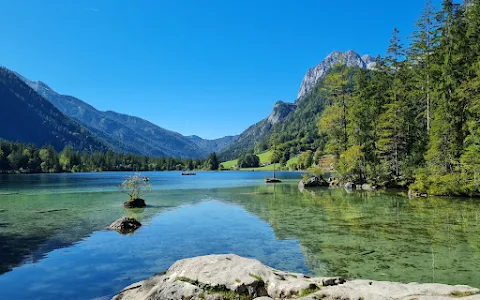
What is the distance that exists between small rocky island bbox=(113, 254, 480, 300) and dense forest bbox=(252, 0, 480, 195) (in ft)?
119

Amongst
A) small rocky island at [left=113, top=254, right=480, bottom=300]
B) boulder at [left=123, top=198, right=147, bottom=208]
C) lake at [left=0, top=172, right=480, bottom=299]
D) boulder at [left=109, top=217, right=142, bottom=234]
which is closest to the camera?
small rocky island at [left=113, top=254, right=480, bottom=300]

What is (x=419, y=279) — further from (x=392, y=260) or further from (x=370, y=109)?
(x=370, y=109)

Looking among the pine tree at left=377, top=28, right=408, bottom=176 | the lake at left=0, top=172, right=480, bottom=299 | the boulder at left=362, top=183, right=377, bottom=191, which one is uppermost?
the pine tree at left=377, top=28, right=408, bottom=176

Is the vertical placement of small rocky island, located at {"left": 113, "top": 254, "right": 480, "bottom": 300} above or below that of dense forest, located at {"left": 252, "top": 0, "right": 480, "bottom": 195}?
below

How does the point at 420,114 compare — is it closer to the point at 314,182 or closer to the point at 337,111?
the point at 337,111

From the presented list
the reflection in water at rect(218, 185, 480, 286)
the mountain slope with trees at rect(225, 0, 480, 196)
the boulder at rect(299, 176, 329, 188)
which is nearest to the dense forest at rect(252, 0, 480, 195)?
the mountain slope with trees at rect(225, 0, 480, 196)

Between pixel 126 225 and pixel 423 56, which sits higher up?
pixel 423 56

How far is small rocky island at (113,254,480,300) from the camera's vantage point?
845cm

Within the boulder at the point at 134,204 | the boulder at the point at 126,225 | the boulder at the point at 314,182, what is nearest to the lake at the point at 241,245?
the boulder at the point at 126,225

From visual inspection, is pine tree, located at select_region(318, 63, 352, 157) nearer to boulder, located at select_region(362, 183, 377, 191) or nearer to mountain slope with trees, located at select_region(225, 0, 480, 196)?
mountain slope with trees, located at select_region(225, 0, 480, 196)

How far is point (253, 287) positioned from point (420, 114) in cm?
5916

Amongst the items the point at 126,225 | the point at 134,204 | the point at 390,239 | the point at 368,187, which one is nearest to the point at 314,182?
the point at 368,187

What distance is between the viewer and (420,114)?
58.4m

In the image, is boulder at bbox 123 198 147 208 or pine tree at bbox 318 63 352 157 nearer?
boulder at bbox 123 198 147 208
